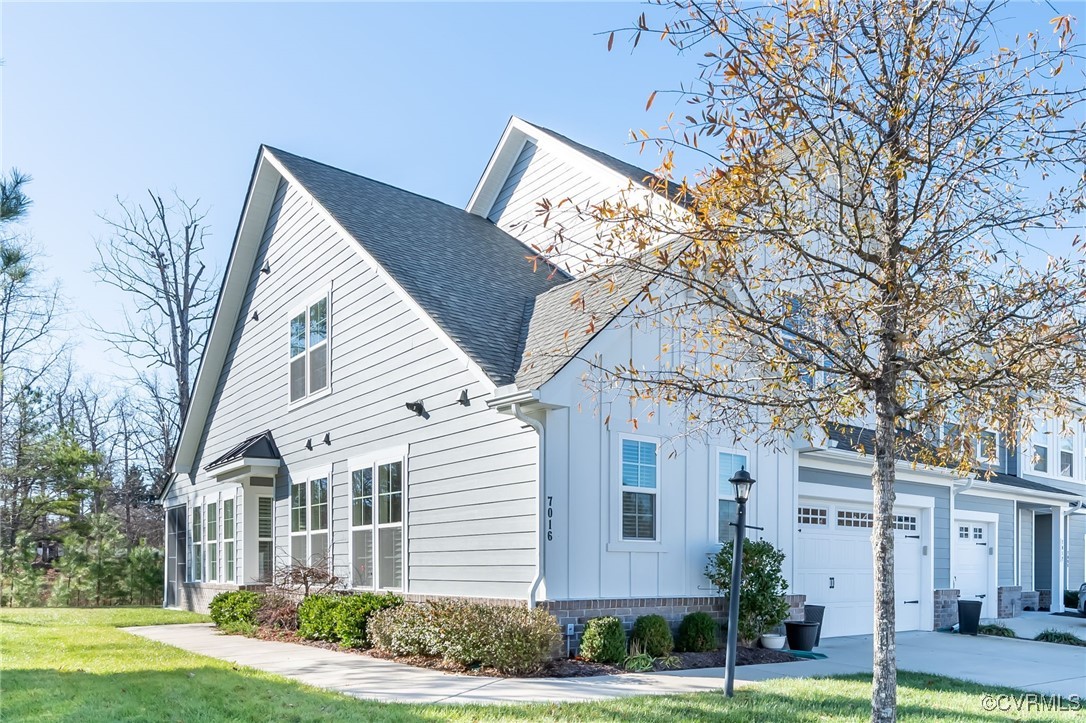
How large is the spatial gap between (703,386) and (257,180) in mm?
13260

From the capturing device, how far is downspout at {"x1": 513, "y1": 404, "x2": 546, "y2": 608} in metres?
11.1

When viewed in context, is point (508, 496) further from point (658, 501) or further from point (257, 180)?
point (257, 180)

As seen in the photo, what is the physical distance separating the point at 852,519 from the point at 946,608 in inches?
132

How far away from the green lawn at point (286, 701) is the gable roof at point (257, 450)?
6.43 meters

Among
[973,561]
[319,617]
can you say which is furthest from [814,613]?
[319,617]

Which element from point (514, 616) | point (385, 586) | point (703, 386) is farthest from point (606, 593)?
point (703, 386)

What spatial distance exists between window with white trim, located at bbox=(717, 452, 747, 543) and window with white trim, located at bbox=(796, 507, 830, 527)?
1.95 m

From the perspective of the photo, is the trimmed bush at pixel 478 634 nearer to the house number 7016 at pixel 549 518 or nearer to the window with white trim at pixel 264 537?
the house number 7016 at pixel 549 518

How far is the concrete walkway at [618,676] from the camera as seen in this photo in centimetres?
917

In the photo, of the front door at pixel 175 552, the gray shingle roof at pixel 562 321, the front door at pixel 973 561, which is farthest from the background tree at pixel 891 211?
the front door at pixel 175 552

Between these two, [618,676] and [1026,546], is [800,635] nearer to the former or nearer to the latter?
[618,676]

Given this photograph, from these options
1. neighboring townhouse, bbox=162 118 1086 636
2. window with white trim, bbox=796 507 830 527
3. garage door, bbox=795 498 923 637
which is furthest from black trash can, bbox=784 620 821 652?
window with white trim, bbox=796 507 830 527

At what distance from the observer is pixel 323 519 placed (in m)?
16.0

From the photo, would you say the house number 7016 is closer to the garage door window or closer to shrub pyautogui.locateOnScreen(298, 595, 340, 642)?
shrub pyautogui.locateOnScreen(298, 595, 340, 642)
